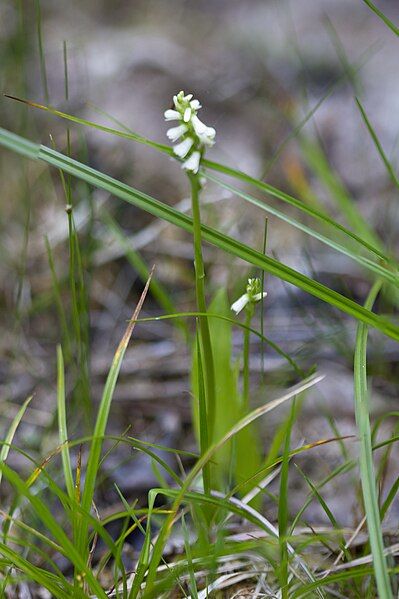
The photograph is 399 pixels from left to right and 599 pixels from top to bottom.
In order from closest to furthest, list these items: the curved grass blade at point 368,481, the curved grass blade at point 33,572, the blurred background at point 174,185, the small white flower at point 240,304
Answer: the curved grass blade at point 368,481
the curved grass blade at point 33,572
the small white flower at point 240,304
the blurred background at point 174,185

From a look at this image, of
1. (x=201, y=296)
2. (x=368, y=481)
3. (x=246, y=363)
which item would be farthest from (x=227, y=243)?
(x=368, y=481)

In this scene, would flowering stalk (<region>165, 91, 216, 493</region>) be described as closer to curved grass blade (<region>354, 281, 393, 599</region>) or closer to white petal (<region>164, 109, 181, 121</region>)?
white petal (<region>164, 109, 181, 121</region>)

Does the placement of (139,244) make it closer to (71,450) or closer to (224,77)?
(71,450)

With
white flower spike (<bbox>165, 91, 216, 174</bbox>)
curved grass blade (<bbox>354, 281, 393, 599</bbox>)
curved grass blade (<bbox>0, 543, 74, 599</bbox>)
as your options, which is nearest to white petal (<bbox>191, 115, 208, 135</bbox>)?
white flower spike (<bbox>165, 91, 216, 174</bbox>)

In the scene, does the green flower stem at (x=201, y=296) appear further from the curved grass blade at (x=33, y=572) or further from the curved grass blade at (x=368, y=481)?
the curved grass blade at (x=33, y=572)

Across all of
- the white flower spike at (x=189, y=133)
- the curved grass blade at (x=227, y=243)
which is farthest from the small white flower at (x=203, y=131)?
the curved grass blade at (x=227, y=243)

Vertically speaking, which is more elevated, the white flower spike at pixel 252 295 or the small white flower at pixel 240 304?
the white flower spike at pixel 252 295

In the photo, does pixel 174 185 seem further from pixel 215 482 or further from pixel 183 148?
pixel 183 148
